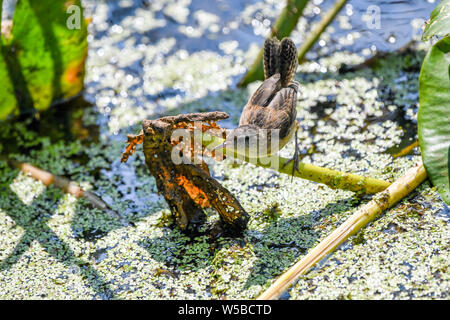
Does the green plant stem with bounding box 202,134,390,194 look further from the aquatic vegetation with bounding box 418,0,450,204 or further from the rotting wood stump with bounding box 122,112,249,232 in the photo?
the aquatic vegetation with bounding box 418,0,450,204

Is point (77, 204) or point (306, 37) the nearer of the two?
point (77, 204)

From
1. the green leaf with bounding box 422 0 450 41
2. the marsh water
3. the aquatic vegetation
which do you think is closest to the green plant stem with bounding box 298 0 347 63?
the marsh water

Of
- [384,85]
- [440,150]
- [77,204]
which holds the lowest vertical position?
[77,204]

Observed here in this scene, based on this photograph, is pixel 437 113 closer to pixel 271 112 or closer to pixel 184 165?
pixel 271 112

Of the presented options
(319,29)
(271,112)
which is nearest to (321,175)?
(271,112)

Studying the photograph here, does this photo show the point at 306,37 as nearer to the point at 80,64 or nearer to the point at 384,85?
the point at 384,85

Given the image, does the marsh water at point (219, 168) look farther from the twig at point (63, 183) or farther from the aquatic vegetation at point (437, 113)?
the aquatic vegetation at point (437, 113)

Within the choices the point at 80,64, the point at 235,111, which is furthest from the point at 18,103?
the point at 235,111
